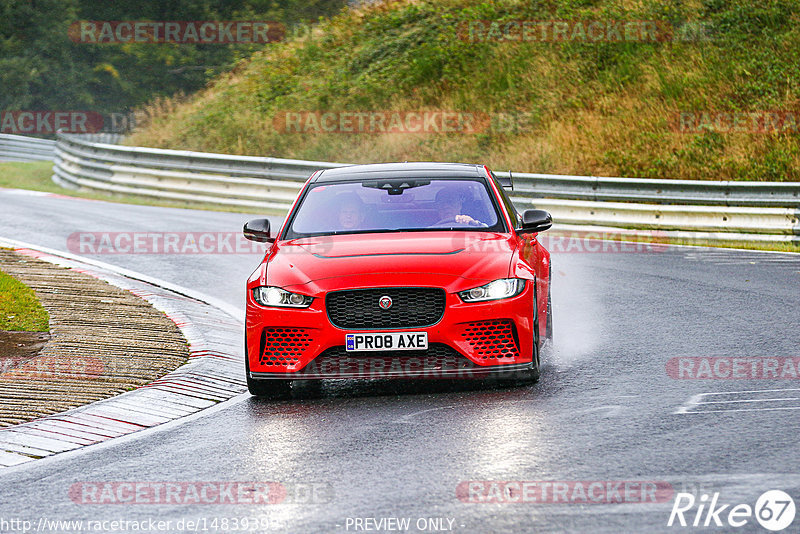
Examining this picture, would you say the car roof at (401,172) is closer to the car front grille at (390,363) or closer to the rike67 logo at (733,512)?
the car front grille at (390,363)

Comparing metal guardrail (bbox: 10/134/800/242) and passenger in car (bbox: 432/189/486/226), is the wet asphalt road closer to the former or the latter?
passenger in car (bbox: 432/189/486/226)

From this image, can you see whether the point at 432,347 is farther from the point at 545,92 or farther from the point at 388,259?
the point at 545,92

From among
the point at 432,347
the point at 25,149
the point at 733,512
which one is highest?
the point at 25,149

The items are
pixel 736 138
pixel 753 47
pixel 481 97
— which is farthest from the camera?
pixel 481 97

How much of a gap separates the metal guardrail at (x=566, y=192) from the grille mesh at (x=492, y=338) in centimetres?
1084

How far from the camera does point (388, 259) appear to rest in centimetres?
830

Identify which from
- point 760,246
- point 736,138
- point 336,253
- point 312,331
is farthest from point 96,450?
point 736,138

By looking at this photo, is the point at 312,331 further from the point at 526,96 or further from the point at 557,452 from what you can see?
the point at 526,96

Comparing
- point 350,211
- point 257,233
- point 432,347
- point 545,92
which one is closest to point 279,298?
point 432,347

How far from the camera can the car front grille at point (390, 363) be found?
26.3 ft

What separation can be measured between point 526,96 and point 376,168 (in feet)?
67.7

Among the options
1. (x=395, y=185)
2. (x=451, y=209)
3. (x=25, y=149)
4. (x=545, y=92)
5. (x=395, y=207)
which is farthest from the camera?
(x=25, y=149)

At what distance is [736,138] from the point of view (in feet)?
79.0

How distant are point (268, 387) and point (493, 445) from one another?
227 cm
